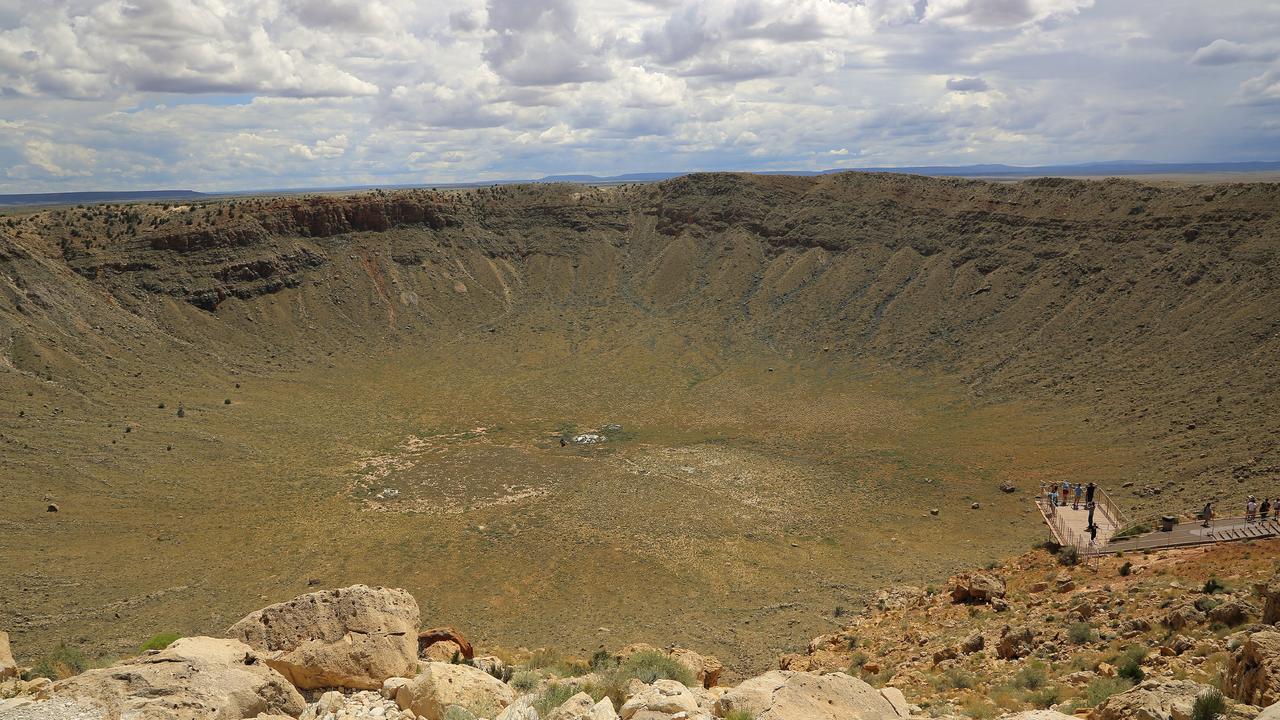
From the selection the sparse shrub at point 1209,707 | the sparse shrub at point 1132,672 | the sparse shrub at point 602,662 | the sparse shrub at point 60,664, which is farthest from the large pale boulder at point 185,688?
the sparse shrub at point 1132,672

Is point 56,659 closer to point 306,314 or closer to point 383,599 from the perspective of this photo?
point 383,599

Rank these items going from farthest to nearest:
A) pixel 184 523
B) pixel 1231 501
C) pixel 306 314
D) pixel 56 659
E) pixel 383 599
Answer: pixel 306 314, pixel 184 523, pixel 1231 501, pixel 56 659, pixel 383 599

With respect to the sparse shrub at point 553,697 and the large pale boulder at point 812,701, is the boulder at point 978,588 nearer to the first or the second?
the large pale boulder at point 812,701

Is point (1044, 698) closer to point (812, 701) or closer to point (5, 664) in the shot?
point (812, 701)

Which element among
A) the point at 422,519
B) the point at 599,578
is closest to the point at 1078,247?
the point at 599,578

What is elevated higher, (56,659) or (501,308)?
(501,308)

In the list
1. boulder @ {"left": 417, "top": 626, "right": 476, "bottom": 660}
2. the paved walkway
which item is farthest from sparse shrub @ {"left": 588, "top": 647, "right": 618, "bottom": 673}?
the paved walkway

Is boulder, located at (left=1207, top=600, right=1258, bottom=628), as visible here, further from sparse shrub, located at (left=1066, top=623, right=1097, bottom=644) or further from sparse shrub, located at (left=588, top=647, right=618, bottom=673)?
sparse shrub, located at (left=588, top=647, right=618, bottom=673)
